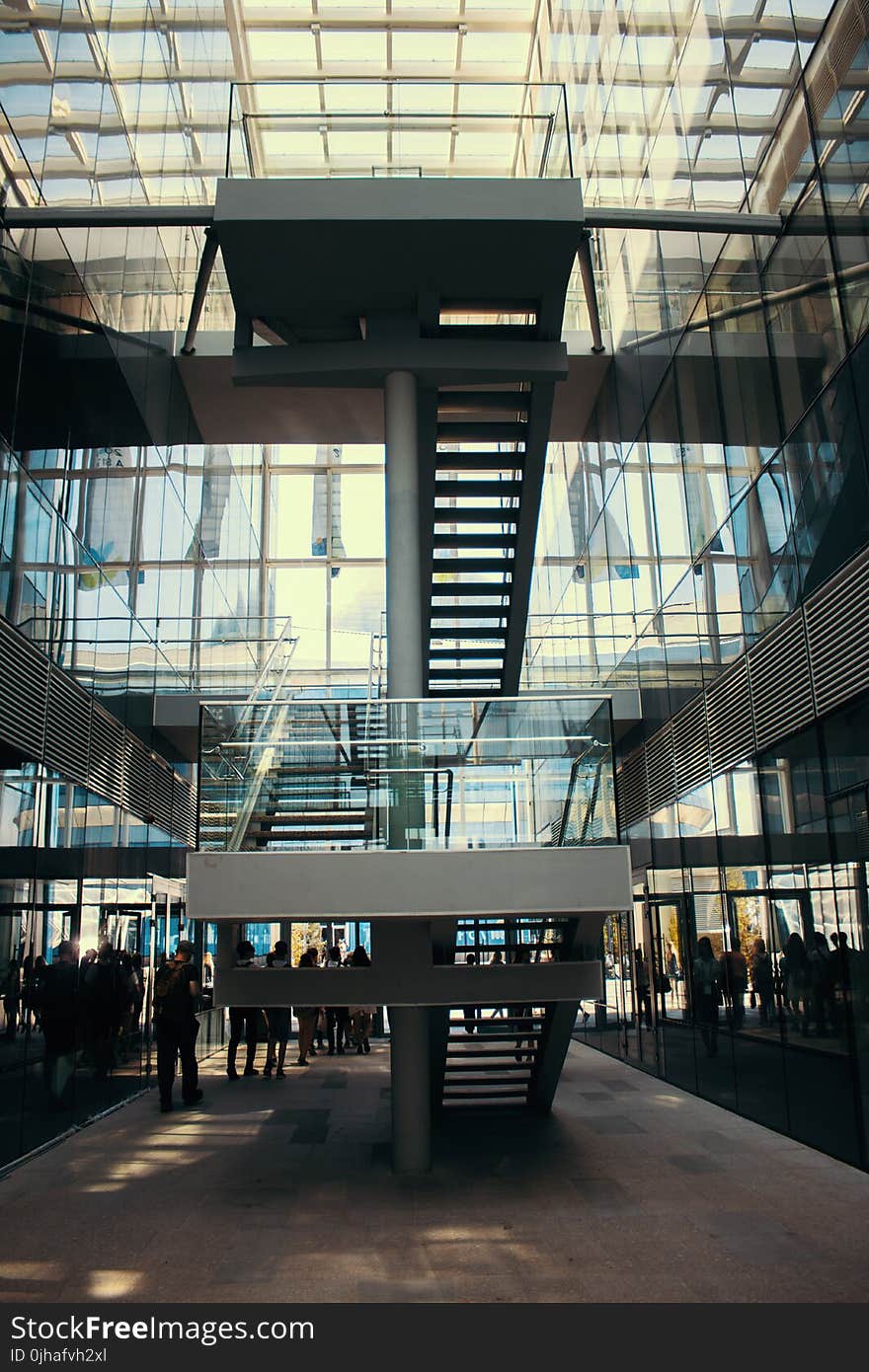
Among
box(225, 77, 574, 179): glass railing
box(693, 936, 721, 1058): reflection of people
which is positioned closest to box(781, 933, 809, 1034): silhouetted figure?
box(693, 936, 721, 1058): reflection of people

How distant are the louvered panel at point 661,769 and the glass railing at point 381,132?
699 cm

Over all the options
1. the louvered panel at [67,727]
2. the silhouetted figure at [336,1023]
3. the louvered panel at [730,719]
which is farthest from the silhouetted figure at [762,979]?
the silhouetted figure at [336,1023]

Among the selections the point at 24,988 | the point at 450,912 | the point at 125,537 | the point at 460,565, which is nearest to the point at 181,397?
the point at 125,537

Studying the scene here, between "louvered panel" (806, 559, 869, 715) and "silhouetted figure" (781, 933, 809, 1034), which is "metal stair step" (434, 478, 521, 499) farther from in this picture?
"silhouetted figure" (781, 933, 809, 1034)

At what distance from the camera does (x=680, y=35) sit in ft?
39.5

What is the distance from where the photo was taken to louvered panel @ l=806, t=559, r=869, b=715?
778 centimetres

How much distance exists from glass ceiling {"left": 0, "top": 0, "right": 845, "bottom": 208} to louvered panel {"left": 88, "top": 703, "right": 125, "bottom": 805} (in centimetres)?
557

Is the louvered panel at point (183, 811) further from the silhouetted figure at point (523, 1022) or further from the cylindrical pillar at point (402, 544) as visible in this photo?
the silhouetted figure at point (523, 1022)

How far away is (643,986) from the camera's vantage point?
566 inches

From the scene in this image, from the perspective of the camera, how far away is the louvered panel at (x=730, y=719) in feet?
34.3

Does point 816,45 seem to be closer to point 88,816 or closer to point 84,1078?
point 88,816

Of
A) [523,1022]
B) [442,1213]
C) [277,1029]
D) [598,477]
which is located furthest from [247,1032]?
[598,477]

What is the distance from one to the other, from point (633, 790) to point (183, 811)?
7063 mm

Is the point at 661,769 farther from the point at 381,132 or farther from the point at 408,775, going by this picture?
the point at 381,132
